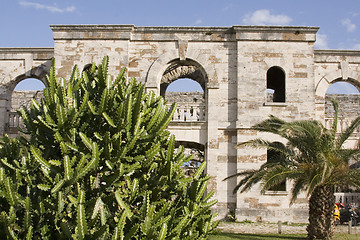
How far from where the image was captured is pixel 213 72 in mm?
18203

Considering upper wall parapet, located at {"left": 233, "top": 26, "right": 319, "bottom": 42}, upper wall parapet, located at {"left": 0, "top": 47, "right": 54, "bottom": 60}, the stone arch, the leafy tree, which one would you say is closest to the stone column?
the stone arch

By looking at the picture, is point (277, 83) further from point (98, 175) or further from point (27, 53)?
point (98, 175)

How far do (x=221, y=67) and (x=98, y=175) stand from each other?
12.7m

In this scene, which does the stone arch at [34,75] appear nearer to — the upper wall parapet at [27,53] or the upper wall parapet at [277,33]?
the upper wall parapet at [27,53]

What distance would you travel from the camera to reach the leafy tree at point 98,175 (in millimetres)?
5754

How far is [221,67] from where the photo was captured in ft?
60.1

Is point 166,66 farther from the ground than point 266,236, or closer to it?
farther from the ground

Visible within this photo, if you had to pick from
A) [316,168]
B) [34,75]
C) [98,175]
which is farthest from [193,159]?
[98,175]

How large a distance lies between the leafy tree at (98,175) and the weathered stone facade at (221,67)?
11.0 meters

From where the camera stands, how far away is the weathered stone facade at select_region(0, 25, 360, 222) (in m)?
17.8

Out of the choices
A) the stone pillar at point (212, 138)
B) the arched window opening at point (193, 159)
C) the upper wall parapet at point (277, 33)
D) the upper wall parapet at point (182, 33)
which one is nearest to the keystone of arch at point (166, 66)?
the stone pillar at point (212, 138)

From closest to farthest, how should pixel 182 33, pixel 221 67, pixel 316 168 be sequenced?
pixel 316 168, pixel 221 67, pixel 182 33

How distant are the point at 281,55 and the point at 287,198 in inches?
212

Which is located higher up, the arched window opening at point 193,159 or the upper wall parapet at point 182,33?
the upper wall parapet at point 182,33
